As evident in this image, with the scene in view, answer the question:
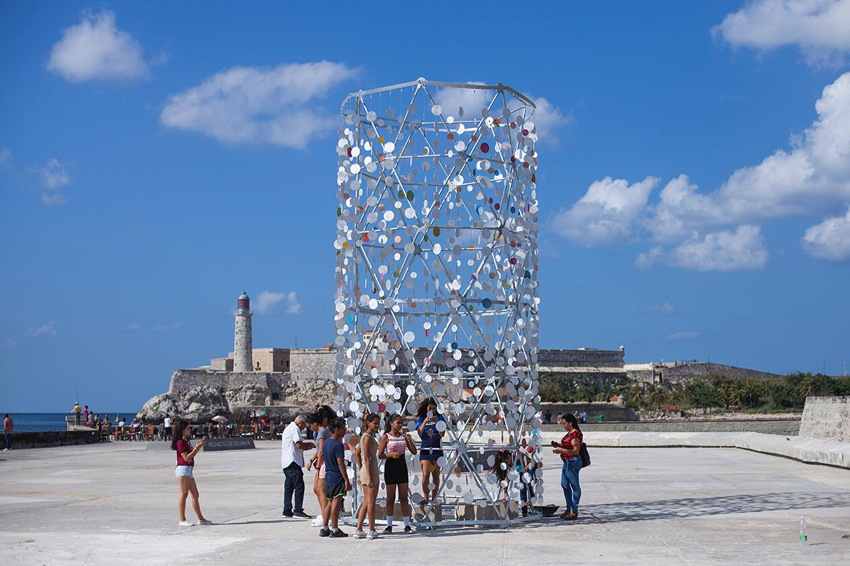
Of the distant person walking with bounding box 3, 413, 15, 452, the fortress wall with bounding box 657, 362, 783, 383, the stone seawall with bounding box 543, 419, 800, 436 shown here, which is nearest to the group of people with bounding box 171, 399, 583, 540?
the distant person walking with bounding box 3, 413, 15, 452

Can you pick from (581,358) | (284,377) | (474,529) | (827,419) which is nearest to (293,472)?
(474,529)

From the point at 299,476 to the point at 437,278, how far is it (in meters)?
3.28

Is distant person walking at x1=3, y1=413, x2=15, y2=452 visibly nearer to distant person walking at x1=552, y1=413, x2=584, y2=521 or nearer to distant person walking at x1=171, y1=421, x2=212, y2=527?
distant person walking at x1=171, y1=421, x2=212, y2=527

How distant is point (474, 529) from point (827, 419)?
1490 centimetres

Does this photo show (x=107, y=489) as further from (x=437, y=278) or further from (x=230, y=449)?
(x=230, y=449)

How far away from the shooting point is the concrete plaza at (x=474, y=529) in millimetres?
9086

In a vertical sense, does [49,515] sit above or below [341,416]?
below

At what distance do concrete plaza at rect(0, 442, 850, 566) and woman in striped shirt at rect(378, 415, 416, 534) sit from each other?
300mm

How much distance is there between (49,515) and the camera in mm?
12562

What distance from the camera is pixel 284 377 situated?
96.8 metres

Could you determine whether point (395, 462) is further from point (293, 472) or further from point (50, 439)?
point (50, 439)

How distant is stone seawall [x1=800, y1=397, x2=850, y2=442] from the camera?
2203 cm

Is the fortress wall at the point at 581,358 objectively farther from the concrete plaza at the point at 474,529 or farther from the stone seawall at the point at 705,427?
the concrete plaza at the point at 474,529

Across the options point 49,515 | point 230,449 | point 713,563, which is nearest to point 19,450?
point 230,449
